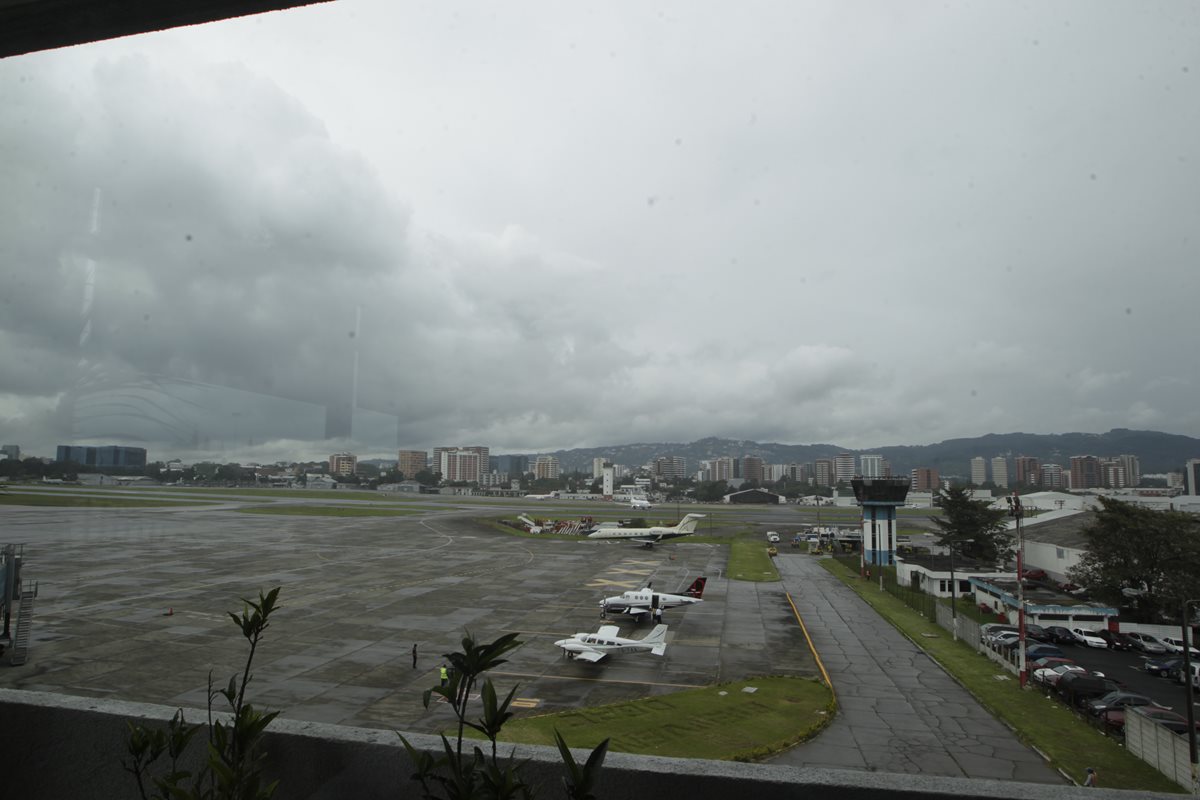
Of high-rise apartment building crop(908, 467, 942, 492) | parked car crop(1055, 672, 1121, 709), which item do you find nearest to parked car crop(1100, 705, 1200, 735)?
parked car crop(1055, 672, 1121, 709)

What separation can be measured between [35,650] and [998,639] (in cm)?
3211

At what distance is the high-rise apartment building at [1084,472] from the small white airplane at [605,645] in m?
90.8

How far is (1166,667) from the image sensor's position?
21938 millimetres

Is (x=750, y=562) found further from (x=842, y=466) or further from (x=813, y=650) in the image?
(x=842, y=466)

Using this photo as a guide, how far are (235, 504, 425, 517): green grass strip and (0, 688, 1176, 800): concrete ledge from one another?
237 feet

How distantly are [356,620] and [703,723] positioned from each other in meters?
14.4

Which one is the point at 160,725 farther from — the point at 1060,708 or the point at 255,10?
the point at 1060,708

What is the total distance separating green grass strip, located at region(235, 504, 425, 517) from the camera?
71.0 metres

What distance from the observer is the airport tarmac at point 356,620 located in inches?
623

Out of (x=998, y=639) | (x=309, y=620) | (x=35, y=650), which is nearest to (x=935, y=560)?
(x=998, y=639)

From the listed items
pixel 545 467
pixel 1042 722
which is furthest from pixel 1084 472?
pixel 545 467

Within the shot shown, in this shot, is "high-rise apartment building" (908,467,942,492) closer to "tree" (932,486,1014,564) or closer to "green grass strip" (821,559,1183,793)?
"tree" (932,486,1014,564)

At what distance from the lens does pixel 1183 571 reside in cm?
2741

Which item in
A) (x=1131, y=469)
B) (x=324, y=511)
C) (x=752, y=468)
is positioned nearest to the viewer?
(x=1131, y=469)
